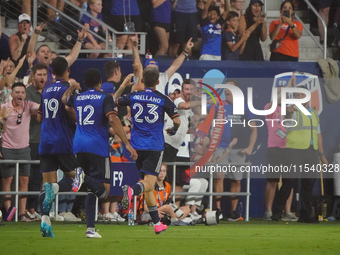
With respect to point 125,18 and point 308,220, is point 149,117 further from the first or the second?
point 125,18

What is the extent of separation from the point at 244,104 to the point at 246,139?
78 centimetres

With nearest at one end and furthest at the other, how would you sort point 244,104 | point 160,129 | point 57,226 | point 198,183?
1. point 160,129
2. point 57,226
3. point 198,183
4. point 244,104

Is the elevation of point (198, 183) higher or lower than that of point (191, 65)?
lower

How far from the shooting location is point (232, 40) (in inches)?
719

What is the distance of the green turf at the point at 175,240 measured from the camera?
934cm

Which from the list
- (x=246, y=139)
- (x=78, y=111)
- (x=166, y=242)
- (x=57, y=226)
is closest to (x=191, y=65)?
(x=246, y=139)

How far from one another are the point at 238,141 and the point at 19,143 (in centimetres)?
456

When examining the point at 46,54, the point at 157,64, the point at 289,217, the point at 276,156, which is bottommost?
the point at 289,217

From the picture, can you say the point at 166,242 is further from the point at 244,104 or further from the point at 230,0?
the point at 230,0

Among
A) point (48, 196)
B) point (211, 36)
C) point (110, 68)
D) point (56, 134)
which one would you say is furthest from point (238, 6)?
point (48, 196)

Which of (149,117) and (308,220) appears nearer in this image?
(149,117)

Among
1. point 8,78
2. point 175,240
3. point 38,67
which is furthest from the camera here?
point 8,78

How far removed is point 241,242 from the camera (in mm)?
10828

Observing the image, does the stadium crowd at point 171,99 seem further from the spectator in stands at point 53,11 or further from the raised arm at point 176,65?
the spectator in stands at point 53,11
